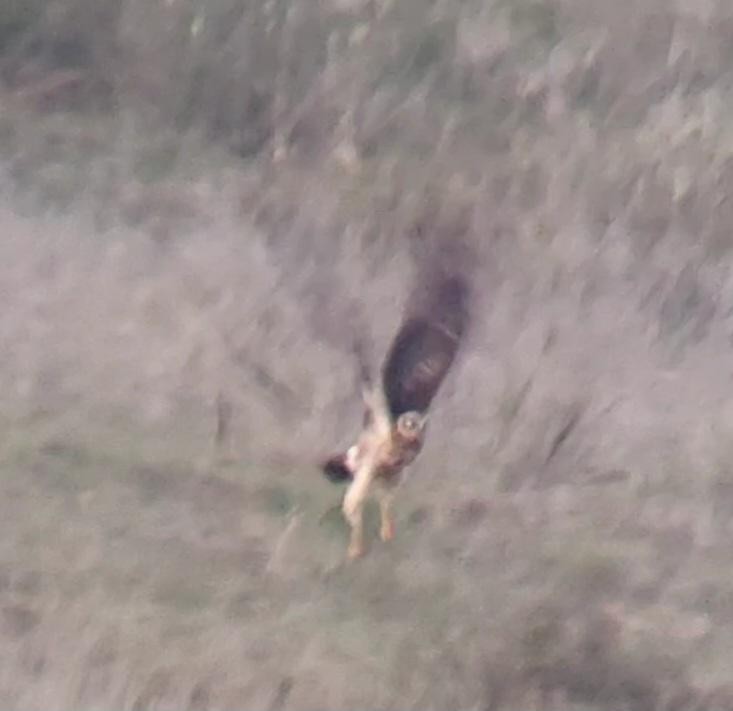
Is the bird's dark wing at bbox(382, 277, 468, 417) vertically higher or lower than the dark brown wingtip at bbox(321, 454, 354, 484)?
higher

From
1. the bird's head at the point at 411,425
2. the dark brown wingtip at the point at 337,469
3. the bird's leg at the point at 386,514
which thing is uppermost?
the bird's head at the point at 411,425

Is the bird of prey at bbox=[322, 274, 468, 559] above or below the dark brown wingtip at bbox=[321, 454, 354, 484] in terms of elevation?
above

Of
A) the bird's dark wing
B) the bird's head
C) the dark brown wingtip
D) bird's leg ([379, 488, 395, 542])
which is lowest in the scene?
bird's leg ([379, 488, 395, 542])

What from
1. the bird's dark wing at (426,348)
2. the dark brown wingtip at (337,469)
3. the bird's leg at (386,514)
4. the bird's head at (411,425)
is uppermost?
the bird's dark wing at (426,348)

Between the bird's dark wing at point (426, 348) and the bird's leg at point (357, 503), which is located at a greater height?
the bird's dark wing at point (426, 348)
